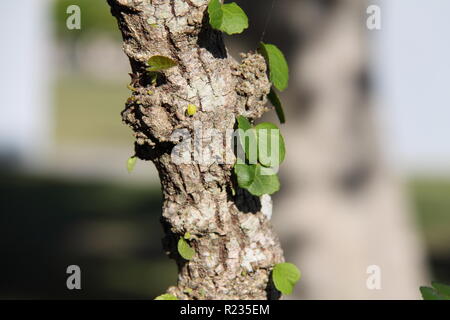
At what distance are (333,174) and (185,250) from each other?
2183mm

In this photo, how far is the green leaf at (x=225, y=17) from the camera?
4.15 ft

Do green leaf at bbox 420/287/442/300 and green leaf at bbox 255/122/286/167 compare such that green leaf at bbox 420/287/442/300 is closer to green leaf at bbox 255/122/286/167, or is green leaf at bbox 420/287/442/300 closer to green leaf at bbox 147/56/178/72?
green leaf at bbox 255/122/286/167

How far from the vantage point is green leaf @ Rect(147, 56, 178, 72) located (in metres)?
1.26

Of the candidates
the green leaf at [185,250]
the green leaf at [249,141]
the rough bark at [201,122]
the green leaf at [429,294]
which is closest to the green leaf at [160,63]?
the rough bark at [201,122]

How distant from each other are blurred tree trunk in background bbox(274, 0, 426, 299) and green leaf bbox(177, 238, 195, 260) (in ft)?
6.74

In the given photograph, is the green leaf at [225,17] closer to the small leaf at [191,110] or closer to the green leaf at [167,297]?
the small leaf at [191,110]

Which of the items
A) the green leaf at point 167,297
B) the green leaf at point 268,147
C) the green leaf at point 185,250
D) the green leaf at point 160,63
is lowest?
the green leaf at point 167,297

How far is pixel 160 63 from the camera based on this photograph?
1.27 meters

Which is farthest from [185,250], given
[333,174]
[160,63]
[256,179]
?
[333,174]

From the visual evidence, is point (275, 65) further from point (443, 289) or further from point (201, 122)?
point (443, 289)

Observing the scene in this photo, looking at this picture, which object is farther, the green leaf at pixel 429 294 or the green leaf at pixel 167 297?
the green leaf at pixel 167 297

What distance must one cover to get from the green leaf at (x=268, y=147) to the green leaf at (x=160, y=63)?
0.24 meters

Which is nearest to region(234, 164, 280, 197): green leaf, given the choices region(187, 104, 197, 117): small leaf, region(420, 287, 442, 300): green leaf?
region(187, 104, 197, 117): small leaf
